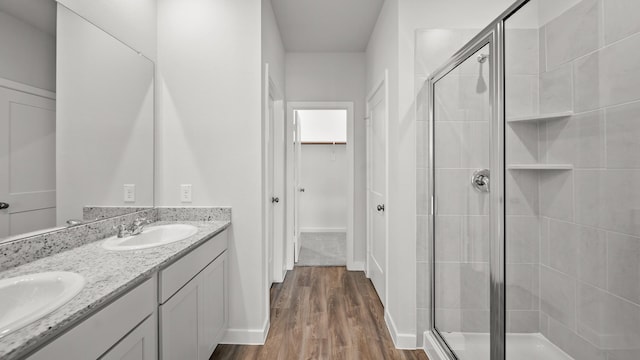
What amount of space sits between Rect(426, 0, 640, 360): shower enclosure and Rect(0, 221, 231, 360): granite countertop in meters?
1.52

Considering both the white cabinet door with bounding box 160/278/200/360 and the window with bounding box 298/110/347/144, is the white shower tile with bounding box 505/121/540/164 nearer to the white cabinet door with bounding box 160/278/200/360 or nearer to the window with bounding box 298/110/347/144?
the white cabinet door with bounding box 160/278/200/360

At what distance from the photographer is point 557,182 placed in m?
1.42

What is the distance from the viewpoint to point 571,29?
4.37 ft

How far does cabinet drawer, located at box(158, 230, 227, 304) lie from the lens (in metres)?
1.30

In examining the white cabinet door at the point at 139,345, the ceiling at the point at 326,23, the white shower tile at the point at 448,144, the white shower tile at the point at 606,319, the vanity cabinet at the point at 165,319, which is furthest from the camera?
the ceiling at the point at 326,23

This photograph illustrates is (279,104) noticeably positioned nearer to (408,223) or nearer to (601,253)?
(408,223)

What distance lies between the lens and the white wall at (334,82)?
359 cm

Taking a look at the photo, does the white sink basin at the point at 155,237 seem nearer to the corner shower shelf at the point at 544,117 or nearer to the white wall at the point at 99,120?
the white wall at the point at 99,120

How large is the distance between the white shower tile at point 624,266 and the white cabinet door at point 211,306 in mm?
2012

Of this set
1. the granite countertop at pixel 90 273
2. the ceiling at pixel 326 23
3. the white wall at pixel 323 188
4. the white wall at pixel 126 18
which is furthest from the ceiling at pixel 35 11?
the white wall at pixel 323 188

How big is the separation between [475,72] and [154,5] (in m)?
2.24

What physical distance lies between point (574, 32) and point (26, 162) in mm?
2482

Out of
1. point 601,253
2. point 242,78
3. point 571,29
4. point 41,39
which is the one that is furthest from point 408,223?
point 41,39

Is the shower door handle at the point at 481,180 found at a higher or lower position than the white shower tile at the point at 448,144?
lower
